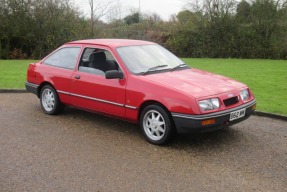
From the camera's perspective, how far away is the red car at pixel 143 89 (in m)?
5.26

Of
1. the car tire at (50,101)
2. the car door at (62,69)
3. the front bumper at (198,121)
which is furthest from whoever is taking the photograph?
the car tire at (50,101)

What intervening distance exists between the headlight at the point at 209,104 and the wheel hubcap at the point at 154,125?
683mm

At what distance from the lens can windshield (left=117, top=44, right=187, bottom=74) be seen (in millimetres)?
6125

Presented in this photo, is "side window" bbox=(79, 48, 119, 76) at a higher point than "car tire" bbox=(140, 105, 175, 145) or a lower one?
higher

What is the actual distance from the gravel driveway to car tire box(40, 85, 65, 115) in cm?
36

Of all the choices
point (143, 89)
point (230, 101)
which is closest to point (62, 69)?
point (143, 89)

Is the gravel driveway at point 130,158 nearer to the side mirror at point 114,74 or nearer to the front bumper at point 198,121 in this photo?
the front bumper at point 198,121

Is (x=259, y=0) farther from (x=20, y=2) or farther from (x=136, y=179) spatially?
(x=136, y=179)

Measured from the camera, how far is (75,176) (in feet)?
14.8

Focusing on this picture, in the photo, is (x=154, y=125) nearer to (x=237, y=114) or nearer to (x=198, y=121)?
(x=198, y=121)

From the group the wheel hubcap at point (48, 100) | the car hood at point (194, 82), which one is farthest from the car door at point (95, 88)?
the wheel hubcap at point (48, 100)

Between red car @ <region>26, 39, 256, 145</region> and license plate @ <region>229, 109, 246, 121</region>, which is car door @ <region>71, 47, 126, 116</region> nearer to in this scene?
red car @ <region>26, 39, 256, 145</region>

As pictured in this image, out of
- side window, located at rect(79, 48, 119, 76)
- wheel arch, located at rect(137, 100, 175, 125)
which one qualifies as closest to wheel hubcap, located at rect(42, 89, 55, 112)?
side window, located at rect(79, 48, 119, 76)

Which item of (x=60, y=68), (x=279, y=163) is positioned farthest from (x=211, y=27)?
(x=279, y=163)
